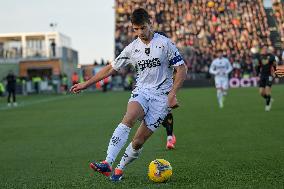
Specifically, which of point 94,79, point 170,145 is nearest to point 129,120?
point 94,79

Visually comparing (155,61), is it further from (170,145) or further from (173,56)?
(170,145)

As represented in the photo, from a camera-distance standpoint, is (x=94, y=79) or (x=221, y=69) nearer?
(x=94, y=79)

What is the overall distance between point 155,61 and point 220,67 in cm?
2022

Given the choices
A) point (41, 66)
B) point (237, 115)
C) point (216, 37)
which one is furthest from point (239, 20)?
point (237, 115)

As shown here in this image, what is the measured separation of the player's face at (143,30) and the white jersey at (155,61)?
0.48 ft

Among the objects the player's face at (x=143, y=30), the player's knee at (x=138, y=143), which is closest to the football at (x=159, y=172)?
the player's knee at (x=138, y=143)

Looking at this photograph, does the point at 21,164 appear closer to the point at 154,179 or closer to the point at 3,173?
the point at 3,173

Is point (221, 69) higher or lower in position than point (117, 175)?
higher

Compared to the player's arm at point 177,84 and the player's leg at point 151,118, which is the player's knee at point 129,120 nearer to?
the player's leg at point 151,118

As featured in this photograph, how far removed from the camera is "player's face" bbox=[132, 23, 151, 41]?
7.81 meters

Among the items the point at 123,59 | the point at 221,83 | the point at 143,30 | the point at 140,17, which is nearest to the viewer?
the point at 140,17

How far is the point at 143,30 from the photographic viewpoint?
787 cm

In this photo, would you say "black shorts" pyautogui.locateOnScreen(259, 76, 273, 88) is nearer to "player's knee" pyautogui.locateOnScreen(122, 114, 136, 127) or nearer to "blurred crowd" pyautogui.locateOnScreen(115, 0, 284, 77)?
"player's knee" pyautogui.locateOnScreen(122, 114, 136, 127)

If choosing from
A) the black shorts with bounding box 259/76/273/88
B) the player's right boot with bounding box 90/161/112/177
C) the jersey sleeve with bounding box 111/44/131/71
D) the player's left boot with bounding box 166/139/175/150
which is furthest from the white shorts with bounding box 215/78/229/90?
the player's right boot with bounding box 90/161/112/177
